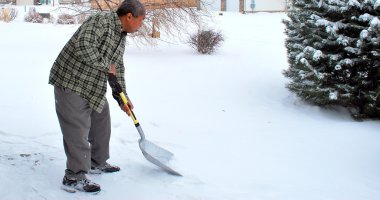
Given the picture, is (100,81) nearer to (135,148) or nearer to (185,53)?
(135,148)

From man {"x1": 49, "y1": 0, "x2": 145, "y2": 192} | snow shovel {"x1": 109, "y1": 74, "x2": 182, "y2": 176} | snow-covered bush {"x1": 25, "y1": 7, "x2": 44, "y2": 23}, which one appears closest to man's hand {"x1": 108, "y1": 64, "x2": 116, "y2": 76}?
man {"x1": 49, "y1": 0, "x2": 145, "y2": 192}

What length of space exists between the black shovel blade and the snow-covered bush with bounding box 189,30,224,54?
22.2 feet

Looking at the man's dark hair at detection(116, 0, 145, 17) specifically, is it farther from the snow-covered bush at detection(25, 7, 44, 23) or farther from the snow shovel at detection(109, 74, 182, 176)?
the snow-covered bush at detection(25, 7, 44, 23)

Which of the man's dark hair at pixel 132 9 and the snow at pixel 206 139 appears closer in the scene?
the man's dark hair at pixel 132 9

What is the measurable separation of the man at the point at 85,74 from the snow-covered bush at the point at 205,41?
7228mm

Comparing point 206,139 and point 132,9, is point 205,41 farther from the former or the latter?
point 132,9

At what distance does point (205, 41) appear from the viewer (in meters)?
10.8

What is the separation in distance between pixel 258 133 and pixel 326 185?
167cm

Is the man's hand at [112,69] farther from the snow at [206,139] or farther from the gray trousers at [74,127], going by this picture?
the snow at [206,139]

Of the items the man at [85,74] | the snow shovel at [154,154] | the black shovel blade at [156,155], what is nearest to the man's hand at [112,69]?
the man at [85,74]

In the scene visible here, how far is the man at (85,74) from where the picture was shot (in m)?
3.32

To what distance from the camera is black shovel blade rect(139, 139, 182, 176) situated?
401 centimetres

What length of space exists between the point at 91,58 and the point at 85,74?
195 mm

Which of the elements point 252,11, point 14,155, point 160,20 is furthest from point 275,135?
point 252,11
